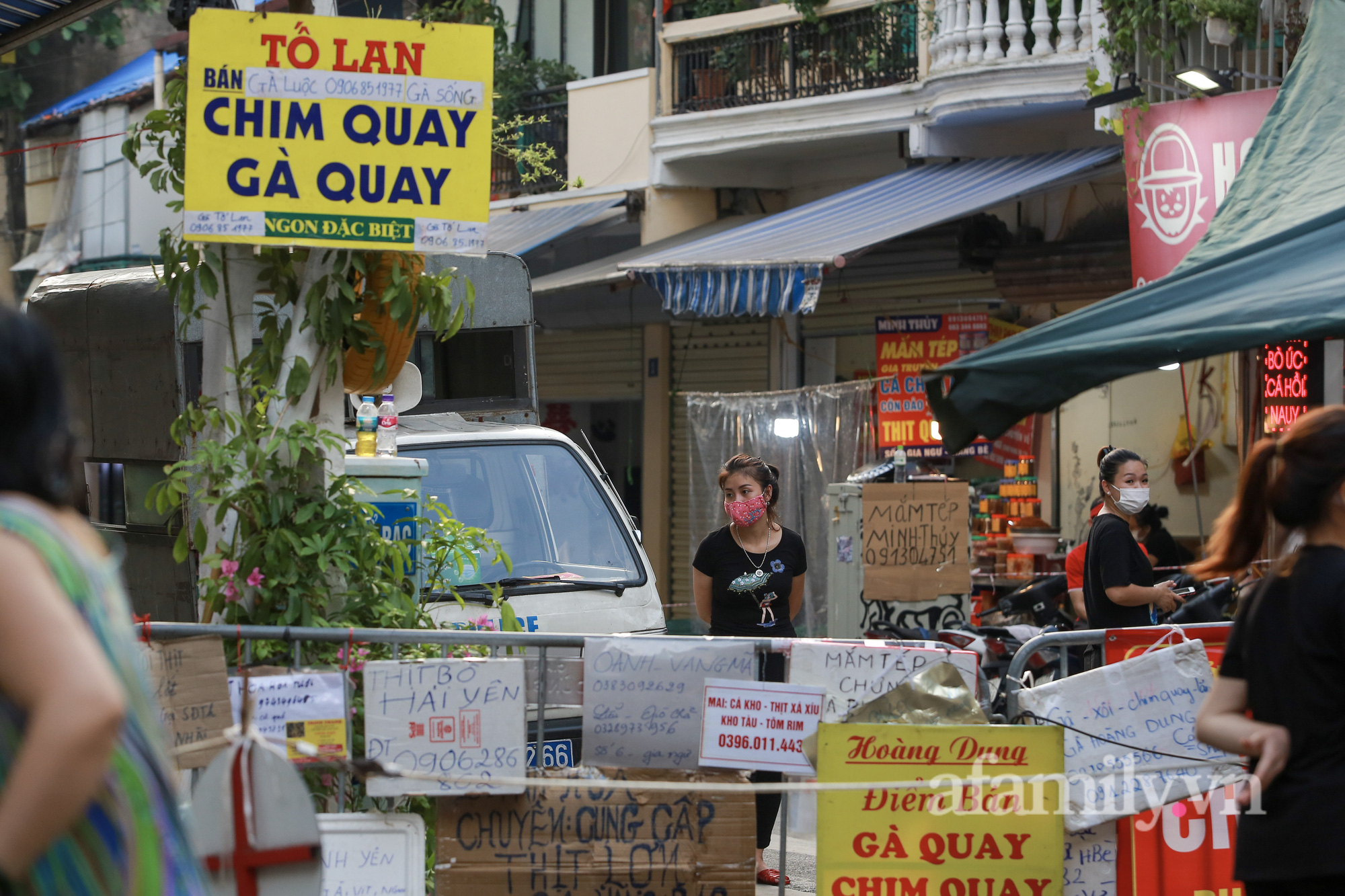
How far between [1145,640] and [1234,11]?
520 centimetres

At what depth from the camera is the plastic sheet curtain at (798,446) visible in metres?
11.1

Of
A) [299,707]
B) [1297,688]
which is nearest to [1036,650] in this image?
[1297,688]

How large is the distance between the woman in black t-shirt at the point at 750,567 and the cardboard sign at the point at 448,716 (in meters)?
2.05

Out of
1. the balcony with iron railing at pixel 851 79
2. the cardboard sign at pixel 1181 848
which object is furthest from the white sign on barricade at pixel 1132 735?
the balcony with iron railing at pixel 851 79

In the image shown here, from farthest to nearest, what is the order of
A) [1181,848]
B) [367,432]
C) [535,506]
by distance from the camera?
[535,506] < [367,432] < [1181,848]

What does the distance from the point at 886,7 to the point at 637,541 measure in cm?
762

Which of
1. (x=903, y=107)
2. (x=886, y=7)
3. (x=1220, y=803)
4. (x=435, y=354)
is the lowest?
(x=1220, y=803)

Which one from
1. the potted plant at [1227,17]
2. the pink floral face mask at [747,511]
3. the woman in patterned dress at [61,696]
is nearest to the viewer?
the woman in patterned dress at [61,696]

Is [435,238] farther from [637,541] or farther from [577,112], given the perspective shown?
[577,112]

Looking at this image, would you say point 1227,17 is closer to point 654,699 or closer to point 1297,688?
point 654,699

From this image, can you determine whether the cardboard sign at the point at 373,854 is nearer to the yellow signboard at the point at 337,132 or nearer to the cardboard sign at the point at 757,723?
the cardboard sign at the point at 757,723

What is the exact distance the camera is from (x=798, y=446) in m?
Answer: 11.4

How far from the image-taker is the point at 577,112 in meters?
15.5

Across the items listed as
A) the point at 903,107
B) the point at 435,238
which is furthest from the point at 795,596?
the point at 903,107
